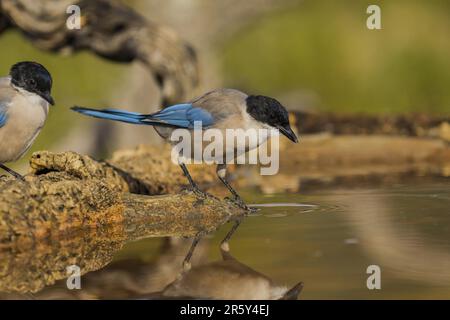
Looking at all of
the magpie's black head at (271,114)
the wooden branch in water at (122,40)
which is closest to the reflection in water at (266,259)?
the magpie's black head at (271,114)

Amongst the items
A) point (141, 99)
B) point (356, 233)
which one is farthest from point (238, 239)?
point (141, 99)

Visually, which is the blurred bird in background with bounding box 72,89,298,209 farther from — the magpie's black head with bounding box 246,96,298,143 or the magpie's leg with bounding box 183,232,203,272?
the magpie's leg with bounding box 183,232,203,272

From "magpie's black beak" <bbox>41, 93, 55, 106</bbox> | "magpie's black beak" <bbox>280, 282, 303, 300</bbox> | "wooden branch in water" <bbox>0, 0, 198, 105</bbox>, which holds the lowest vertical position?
"magpie's black beak" <bbox>280, 282, 303, 300</bbox>

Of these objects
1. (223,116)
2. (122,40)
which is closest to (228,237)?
(223,116)

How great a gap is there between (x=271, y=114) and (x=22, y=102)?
1.46m

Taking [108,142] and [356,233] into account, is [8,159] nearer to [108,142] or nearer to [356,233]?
[356,233]

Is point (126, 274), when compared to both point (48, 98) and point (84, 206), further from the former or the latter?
point (48, 98)

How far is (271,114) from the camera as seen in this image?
5.57 metres

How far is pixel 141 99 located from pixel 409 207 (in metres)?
5.60

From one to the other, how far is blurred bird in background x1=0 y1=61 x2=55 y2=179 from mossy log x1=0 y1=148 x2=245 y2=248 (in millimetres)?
193

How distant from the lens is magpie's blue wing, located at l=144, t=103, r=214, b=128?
5.78m

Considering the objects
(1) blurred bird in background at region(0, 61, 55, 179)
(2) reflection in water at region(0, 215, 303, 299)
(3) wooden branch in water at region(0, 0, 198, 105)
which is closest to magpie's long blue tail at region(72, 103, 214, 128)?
(1) blurred bird in background at region(0, 61, 55, 179)

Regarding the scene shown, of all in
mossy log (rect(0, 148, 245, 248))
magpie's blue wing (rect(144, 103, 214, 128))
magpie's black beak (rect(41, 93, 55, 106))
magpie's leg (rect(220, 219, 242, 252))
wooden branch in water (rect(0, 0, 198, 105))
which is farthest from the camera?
wooden branch in water (rect(0, 0, 198, 105))

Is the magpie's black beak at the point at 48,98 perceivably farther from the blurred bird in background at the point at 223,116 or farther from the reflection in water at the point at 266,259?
the reflection in water at the point at 266,259
